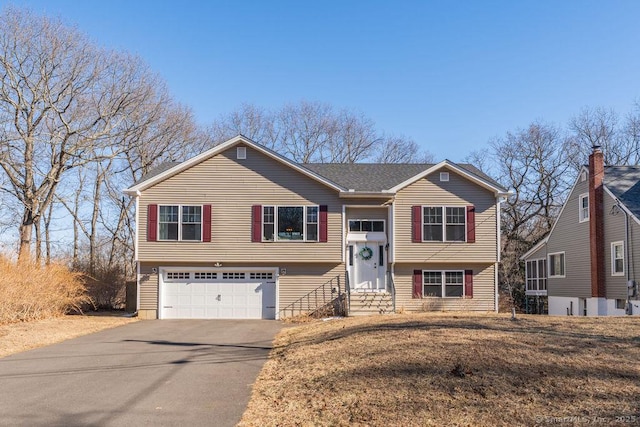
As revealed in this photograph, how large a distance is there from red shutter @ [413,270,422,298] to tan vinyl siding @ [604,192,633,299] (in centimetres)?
784

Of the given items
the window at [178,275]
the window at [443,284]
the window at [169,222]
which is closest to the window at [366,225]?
the window at [443,284]

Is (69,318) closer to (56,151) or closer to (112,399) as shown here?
(56,151)

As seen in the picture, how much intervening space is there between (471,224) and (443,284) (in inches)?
102

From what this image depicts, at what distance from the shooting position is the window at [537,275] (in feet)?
102

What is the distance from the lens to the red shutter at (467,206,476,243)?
914 inches

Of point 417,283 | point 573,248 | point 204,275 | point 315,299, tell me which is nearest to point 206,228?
point 204,275

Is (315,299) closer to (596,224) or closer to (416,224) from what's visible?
(416,224)

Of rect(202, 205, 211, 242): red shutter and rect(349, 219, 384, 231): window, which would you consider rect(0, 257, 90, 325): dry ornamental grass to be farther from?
rect(349, 219, 384, 231): window

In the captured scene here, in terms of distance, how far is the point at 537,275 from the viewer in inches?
1265

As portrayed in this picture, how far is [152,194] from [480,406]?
18.2 metres

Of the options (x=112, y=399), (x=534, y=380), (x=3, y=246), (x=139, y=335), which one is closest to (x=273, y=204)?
(x=139, y=335)

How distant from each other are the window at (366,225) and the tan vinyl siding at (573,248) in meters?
9.45

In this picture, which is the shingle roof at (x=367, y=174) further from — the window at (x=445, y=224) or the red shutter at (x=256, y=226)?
the red shutter at (x=256, y=226)

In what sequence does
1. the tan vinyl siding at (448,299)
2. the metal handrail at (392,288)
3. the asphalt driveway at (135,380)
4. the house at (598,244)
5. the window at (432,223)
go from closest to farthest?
the asphalt driveway at (135,380), the metal handrail at (392,288), the house at (598,244), the tan vinyl siding at (448,299), the window at (432,223)
